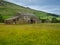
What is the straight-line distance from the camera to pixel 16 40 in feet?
51.1

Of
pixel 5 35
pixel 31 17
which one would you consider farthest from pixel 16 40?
pixel 31 17

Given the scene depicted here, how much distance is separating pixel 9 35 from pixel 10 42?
5.78 ft

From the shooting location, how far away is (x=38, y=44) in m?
14.7

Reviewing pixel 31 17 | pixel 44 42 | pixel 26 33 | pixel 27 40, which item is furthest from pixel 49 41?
pixel 31 17

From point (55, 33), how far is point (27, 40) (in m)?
3.37

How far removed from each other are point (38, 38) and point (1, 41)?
3113 mm

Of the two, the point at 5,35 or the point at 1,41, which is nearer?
the point at 1,41

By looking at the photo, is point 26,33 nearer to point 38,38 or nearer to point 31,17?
point 38,38

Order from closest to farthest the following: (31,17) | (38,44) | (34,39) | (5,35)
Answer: (38,44) → (34,39) → (5,35) → (31,17)

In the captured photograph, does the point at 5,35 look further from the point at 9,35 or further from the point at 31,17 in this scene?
the point at 31,17

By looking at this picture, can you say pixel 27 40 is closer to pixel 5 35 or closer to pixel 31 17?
pixel 5 35

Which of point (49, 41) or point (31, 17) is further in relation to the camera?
point (31, 17)

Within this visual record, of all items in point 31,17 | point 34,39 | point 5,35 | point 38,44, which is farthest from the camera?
point 31,17

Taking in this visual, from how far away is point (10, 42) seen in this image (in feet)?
49.5
